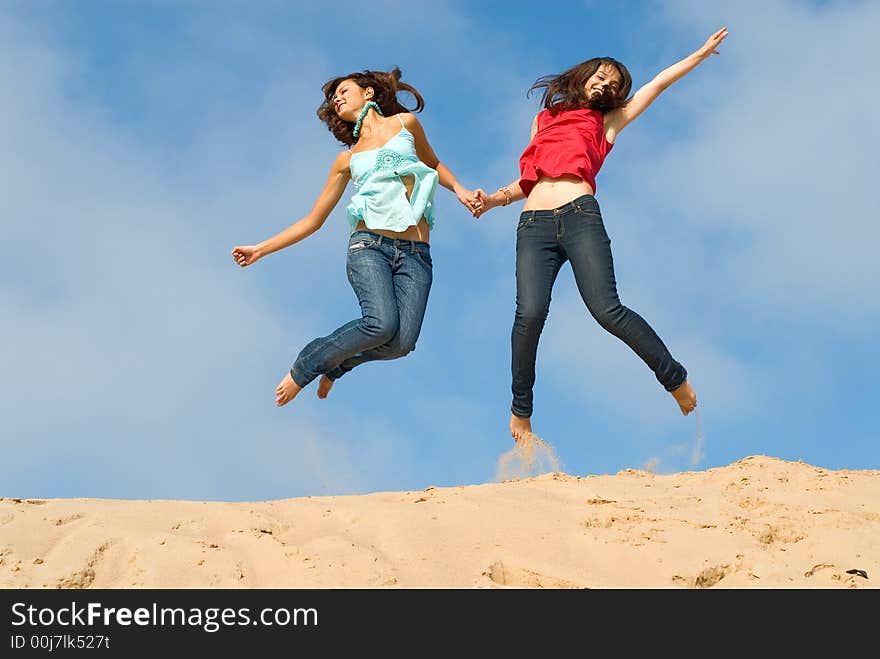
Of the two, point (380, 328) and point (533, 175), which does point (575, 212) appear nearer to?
point (533, 175)

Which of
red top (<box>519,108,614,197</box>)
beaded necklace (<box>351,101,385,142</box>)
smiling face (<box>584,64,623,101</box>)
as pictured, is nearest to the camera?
red top (<box>519,108,614,197</box>)

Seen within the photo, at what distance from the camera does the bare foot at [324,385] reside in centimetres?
601

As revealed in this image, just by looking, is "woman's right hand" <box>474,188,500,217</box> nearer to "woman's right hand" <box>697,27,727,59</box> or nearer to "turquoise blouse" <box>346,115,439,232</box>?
"turquoise blouse" <box>346,115,439,232</box>

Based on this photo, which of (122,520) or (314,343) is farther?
(314,343)

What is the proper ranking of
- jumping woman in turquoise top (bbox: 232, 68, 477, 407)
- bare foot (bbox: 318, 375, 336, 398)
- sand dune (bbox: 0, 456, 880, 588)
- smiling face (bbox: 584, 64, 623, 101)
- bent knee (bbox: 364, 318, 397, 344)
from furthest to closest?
smiling face (bbox: 584, 64, 623, 101)
bare foot (bbox: 318, 375, 336, 398)
jumping woman in turquoise top (bbox: 232, 68, 477, 407)
bent knee (bbox: 364, 318, 397, 344)
sand dune (bbox: 0, 456, 880, 588)

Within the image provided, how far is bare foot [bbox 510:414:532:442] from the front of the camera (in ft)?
19.8

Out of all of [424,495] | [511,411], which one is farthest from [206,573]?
[511,411]

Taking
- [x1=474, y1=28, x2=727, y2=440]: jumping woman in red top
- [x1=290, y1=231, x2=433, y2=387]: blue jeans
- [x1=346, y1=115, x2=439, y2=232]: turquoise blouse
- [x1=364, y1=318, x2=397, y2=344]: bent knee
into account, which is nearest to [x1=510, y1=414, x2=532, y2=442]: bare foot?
[x1=474, y1=28, x2=727, y2=440]: jumping woman in red top

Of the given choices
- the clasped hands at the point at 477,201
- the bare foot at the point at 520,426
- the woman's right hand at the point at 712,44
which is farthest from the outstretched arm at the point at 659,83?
the bare foot at the point at 520,426

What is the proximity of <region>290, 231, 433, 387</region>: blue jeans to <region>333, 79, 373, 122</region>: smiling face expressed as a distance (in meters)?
0.86

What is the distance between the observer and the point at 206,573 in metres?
4.05
